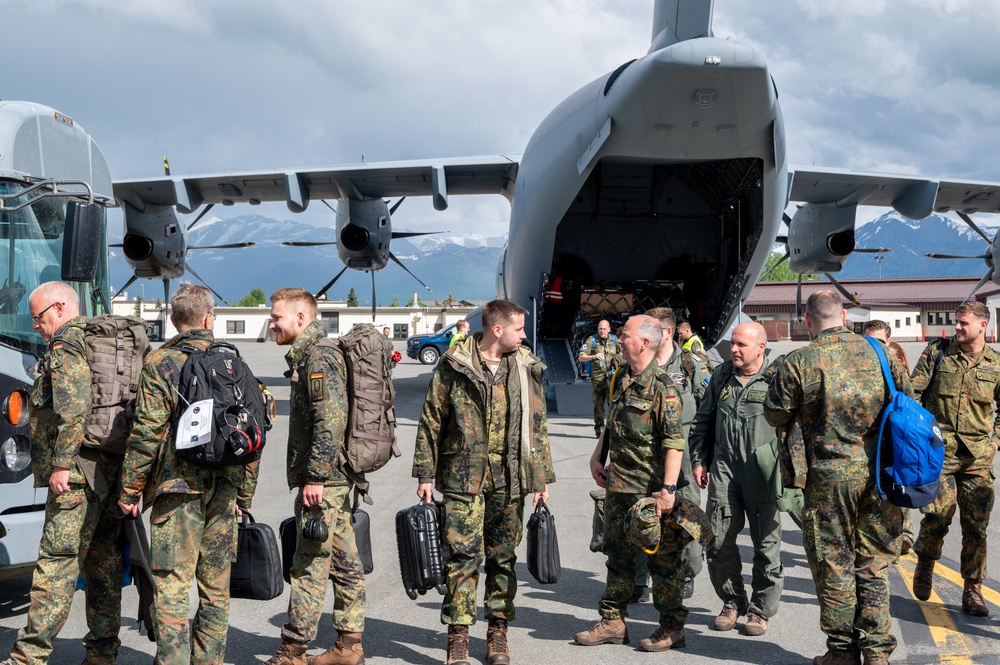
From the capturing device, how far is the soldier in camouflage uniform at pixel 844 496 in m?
3.78

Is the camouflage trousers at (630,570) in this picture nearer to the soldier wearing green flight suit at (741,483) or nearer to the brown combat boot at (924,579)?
the soldier wearing green flight suit at (741,483)

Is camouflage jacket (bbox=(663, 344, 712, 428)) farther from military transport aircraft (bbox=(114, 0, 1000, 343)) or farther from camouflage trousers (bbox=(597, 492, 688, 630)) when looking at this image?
military transport aircraft (bbox=(114, 0, 1000, 343))

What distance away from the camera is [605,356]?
8.73 metres

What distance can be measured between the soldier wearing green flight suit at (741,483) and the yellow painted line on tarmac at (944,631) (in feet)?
2.74

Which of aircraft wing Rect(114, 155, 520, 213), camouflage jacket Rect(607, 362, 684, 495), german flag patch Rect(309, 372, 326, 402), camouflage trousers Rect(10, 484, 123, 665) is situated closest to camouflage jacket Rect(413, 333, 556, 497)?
camouflage jacket Rect(607, 362, 684, 495)

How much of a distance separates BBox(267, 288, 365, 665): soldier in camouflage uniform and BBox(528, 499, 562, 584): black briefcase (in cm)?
87

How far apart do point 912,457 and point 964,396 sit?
1.49 m

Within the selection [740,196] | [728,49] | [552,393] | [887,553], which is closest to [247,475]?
[887,553]

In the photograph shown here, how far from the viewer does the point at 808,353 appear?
395 cm

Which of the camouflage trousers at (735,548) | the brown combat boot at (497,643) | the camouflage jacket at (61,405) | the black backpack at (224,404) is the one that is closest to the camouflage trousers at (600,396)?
the camouflage trousers at (735,548)

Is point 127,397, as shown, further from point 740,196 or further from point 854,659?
point 740,196

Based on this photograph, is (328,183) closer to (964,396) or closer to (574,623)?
(574,623)

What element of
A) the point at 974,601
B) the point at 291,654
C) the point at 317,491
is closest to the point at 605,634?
the point at 291,654

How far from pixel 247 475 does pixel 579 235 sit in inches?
452
